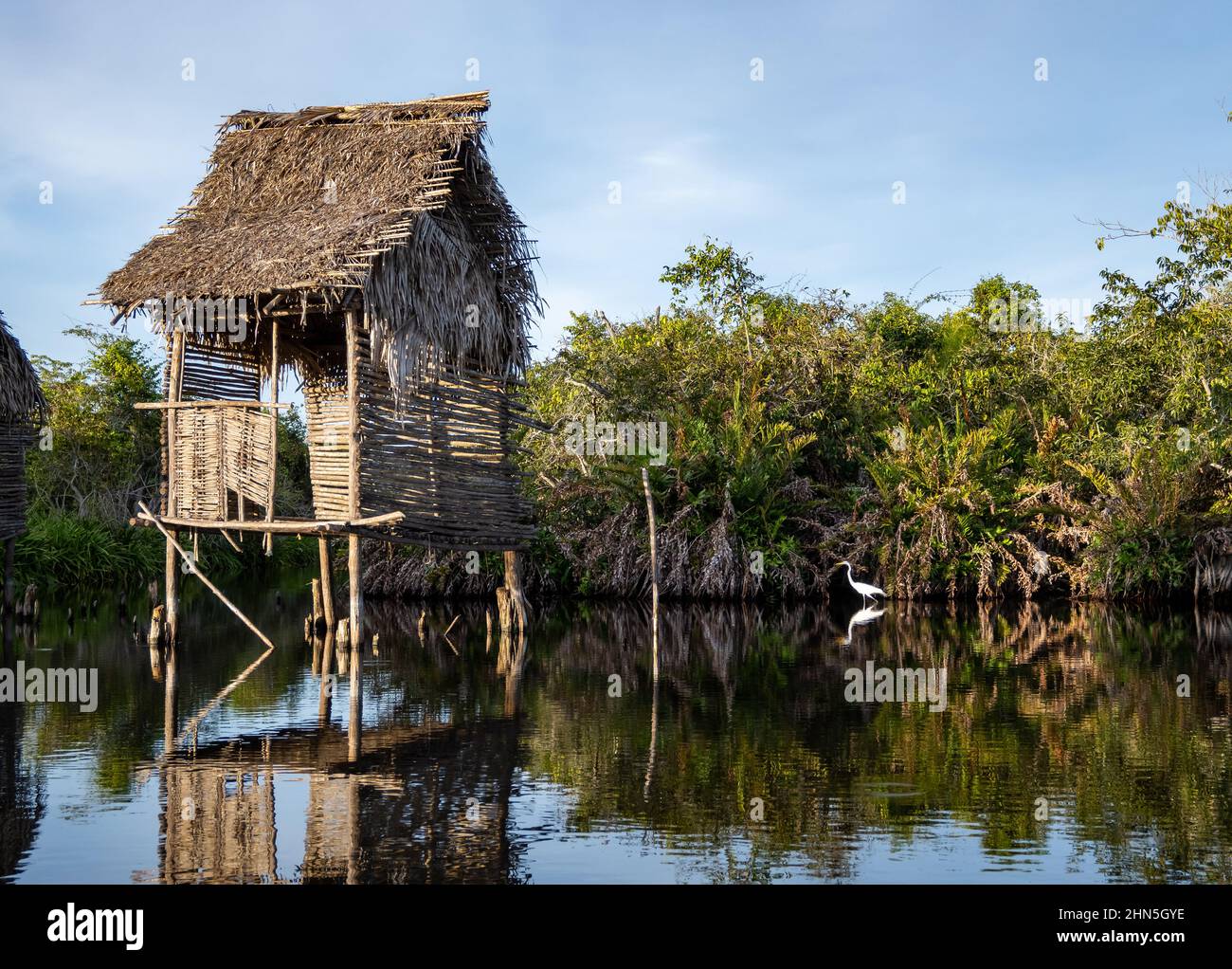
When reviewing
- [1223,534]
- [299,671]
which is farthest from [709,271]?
[299,671]

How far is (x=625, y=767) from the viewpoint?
869 cm

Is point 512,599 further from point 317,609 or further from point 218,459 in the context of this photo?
point 218,459

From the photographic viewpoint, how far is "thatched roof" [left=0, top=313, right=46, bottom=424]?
2131cm

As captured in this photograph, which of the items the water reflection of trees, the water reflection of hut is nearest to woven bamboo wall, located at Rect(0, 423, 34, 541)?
the water reflection of trees

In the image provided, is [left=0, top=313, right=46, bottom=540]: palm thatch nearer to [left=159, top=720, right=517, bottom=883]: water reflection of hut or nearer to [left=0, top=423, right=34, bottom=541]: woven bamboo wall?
[left=0, top=423, right=34, bottom=541]: woven bamboo wall

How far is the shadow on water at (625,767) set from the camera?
6.44m

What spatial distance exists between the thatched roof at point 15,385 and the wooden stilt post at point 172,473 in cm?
613

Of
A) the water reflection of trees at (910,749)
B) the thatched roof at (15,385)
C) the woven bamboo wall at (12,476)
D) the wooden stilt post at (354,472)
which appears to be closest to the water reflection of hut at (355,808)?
the water reflection of trees at (910,749)

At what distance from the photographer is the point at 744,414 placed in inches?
1008

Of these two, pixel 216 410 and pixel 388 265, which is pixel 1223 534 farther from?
pixel 216 410

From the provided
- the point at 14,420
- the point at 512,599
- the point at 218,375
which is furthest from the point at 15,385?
the point at 512,599

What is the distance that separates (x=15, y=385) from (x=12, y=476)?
1.69 meters
